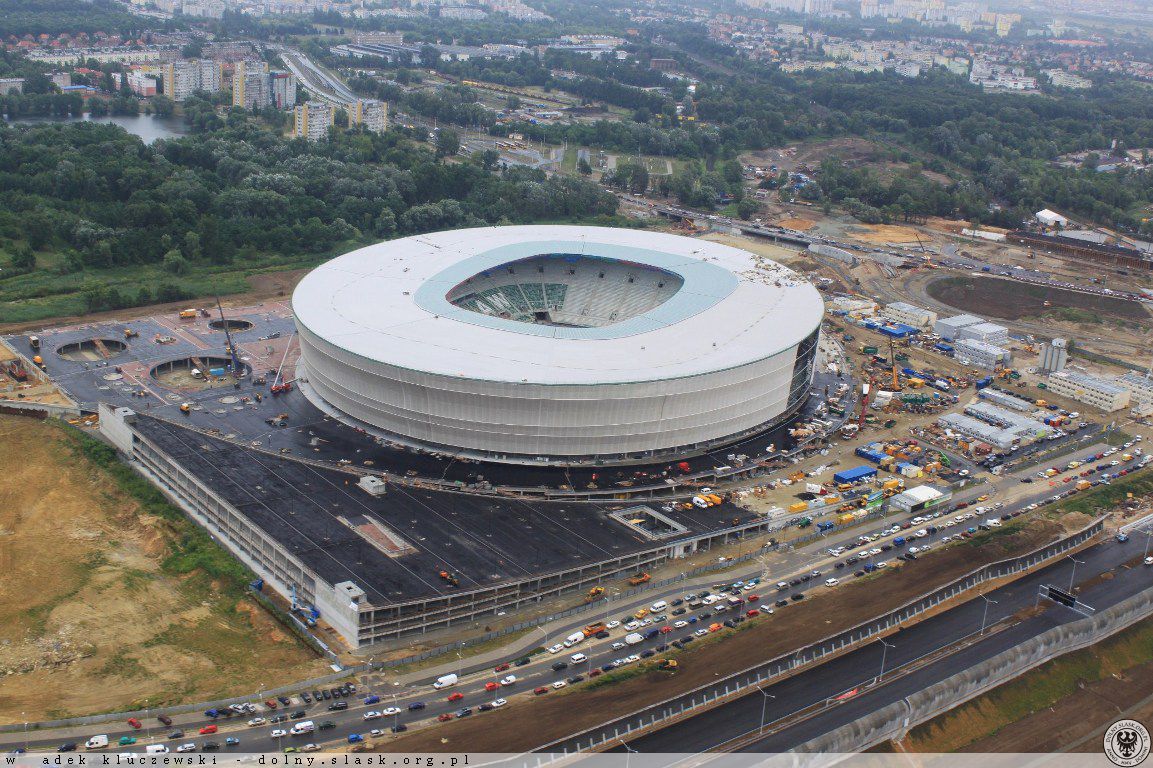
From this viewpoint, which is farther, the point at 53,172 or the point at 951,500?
the point at 53,172

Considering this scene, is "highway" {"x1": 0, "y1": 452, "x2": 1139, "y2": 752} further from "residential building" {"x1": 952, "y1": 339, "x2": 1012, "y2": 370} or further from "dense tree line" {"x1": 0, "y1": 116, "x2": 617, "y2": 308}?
Result: "dense tree line" {"x1": 0, "y1": 116, "x2": 617, "y2": 308}

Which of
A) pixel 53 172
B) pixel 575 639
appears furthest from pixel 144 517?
pixel 53 172

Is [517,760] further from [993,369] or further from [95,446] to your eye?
[993,369]

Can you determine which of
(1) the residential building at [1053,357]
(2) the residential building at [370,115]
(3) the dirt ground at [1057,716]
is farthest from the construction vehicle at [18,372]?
(2) the residential building at [370,115]

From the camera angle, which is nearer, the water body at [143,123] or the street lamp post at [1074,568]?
the street lamp post at [1074,568]

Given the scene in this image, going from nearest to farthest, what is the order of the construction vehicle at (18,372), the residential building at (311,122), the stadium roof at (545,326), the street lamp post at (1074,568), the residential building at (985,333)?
the street lamp post at (1074,568) → the stadium roof at (545,326) → the construction vehicle at (18,372) → the residential building at (985,333) → the residential building at (311,122)

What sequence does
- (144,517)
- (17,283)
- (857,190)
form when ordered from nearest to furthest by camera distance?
(144,517), (17,283), (857,190)

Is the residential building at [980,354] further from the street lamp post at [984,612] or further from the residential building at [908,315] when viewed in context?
the street lamp post at [984,612]
